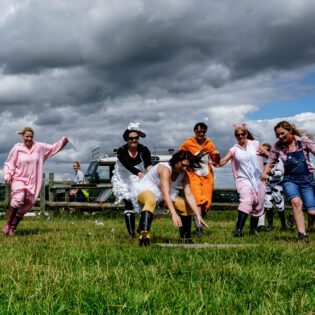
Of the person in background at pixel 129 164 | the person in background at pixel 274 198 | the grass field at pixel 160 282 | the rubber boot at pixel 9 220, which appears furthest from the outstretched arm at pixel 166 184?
the person in background at pixel 274 198

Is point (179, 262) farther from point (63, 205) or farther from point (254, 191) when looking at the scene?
point (63, 205)

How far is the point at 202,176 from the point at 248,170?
2.94 ft

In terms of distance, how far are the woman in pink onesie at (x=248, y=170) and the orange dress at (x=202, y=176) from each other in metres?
0.42

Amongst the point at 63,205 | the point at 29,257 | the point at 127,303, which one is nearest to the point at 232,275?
the point at 127,303

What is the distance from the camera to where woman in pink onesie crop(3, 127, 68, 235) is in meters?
9.87

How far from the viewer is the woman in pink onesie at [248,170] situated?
9750mm

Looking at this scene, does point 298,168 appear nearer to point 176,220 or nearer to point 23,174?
point 176,220

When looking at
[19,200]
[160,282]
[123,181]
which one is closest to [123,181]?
[123,181]

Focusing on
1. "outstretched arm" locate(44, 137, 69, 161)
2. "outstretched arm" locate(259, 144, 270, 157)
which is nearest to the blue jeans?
"outstretched arm" locate(259, 144, 270, 157)

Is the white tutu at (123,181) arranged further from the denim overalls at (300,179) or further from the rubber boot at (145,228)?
the denim overalls at (300,179)

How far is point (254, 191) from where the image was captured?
9.77m

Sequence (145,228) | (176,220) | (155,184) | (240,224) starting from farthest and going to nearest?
(240,224), (155,184), (145,228), (176,220)

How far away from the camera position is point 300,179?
26.0 ft

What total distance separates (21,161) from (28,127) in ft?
2.19
